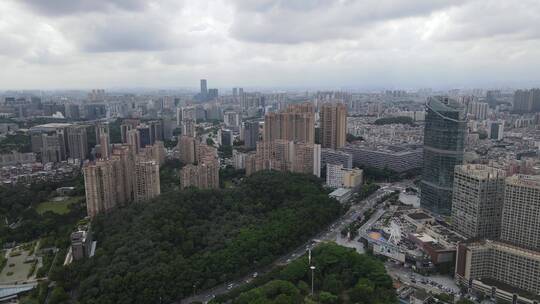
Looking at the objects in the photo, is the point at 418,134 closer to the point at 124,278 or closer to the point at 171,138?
the point at 171,138

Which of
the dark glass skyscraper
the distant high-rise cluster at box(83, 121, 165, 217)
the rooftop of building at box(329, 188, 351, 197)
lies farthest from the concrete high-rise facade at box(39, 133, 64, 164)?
the dark glass skyscraper

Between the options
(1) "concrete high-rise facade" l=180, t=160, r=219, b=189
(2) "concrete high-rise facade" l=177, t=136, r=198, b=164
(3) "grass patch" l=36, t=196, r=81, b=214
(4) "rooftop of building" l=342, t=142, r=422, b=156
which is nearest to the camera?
(3) "grass patch" l=36, t=196, r=81, b=214

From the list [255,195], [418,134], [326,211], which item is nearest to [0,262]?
[255,195]

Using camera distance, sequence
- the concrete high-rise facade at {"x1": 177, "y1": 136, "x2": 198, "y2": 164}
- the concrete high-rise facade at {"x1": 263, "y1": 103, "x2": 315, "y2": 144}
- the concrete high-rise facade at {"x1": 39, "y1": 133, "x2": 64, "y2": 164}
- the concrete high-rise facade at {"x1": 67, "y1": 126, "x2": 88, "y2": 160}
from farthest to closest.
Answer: the concrete high-rise facade at {"x1": 67, "y1": 126, "x2": 88, "y2": 160} < the concrete high-rise facade at {"x1": 39, "y1": 133, "x2": 64, "y2": 164} < the concrete high-rise facade at {"x1": 263, "y1": 103, "x2": 315, "y2": 144} < the concrete high-rise facade at {"x1": 177, "y1": 136, "x2": 198, "y2": 164}

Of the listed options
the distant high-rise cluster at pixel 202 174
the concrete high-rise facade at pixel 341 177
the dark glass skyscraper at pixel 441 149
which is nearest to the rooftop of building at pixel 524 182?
the dark glass skyscraper at pixel 441 149

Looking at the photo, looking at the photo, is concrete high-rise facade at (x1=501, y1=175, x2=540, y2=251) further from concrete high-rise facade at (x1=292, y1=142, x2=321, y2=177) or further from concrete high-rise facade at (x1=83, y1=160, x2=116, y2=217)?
concrete high-rise facade at (x1=83, y1=160, x2=116, y2=217)
